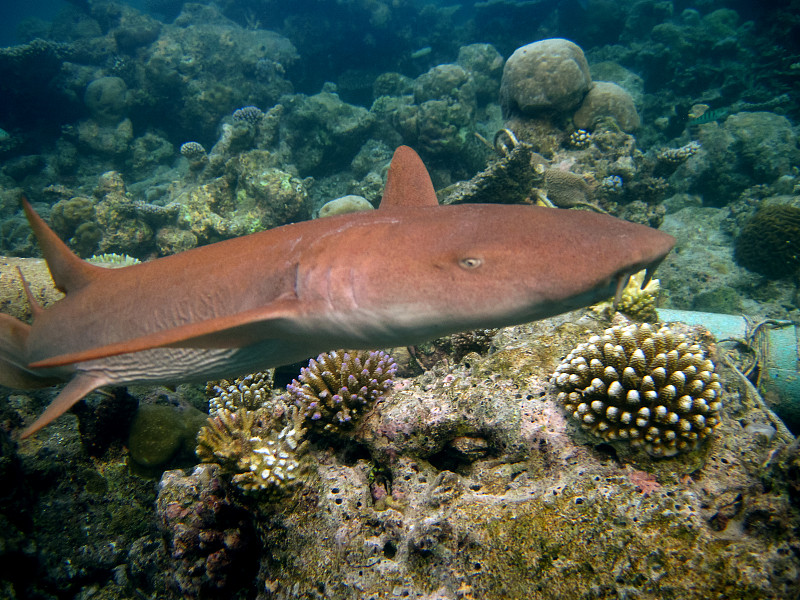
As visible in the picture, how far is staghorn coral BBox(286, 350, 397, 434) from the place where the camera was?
334 cm

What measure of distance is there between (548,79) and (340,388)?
34.5 ft

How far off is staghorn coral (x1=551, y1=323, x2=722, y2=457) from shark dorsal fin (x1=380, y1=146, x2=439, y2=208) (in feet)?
6.06

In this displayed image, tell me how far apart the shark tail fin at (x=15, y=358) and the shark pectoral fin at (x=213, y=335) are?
4.56ft

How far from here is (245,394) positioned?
15.2 feet

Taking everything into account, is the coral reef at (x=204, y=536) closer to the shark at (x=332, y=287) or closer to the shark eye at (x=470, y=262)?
the shark at (x=332, y=287)

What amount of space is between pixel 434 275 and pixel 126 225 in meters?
12.0

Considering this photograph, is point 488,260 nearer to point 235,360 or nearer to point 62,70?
point 235,360

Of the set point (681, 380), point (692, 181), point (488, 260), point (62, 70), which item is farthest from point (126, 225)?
point (692, 181)

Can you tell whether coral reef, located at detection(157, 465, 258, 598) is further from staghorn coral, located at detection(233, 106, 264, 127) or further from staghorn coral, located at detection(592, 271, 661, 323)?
staghorn coral, located at detection(233, 106, 264, 127)

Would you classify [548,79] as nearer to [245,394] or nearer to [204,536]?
[245,394]

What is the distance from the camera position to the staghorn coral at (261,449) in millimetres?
2814

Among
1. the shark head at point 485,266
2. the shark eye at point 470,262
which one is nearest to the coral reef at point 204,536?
the shark head at point 485,266

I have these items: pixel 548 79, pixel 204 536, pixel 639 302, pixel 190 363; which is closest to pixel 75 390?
pixel 190 363

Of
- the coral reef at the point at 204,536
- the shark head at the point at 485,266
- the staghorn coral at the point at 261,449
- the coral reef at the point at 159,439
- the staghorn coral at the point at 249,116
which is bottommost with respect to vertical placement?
the coral reef at the point at 159,439
